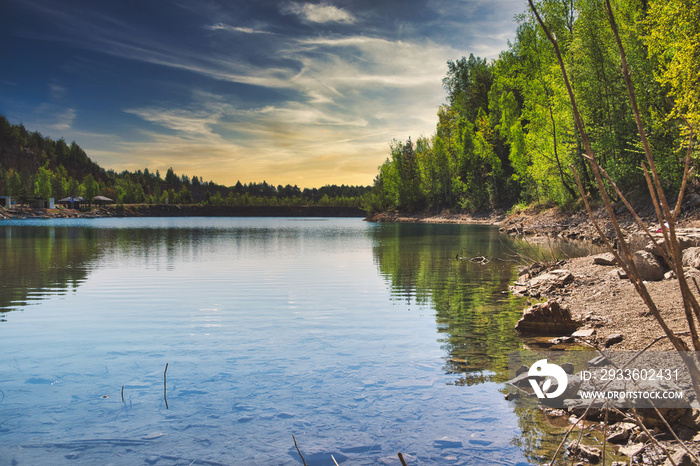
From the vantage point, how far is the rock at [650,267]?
13586 millimetres

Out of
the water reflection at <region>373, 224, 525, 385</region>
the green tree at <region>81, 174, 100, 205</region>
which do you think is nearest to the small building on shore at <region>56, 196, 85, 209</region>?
the green tree at <region>81, 174, 100, 205</region>

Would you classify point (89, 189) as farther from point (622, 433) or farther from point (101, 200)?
point (622, 433)

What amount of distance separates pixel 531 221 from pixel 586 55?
74.2 feet

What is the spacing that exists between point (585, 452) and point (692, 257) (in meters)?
10.7

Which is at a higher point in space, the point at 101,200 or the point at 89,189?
the point at 89,189

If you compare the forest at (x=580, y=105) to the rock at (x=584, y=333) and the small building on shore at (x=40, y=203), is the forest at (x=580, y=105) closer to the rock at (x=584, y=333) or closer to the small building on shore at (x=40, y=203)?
the rock at (x=584, y=333)

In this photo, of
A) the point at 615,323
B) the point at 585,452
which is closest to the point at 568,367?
the point at 585,452

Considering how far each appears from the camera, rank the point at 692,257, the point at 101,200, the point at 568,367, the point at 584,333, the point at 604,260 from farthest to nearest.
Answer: the point at 101,200
the point at 604,260
the point at 692,257
the point at 584,333
the point at 568,367

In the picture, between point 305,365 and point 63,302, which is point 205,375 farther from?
point 63,302

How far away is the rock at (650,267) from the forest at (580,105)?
386 cm

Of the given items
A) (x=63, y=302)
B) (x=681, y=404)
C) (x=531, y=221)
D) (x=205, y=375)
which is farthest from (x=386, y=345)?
(x=531, y=221)

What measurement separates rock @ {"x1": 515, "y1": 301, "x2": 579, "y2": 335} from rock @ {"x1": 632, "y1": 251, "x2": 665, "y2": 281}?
3.96m

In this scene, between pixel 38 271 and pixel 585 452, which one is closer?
pixel 585 452

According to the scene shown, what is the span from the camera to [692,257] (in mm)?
13312
